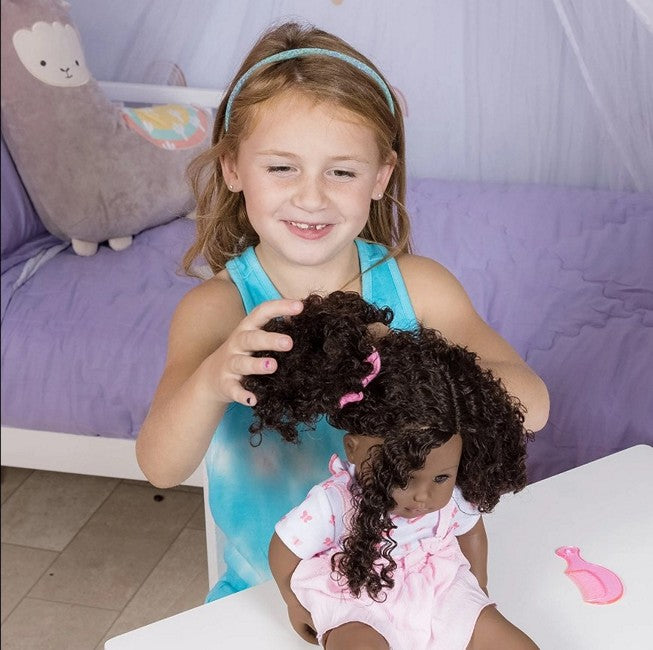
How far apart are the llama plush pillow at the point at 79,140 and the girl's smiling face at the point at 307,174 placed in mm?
836

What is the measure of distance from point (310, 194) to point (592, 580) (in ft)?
1.34

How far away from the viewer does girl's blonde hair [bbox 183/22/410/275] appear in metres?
0.93

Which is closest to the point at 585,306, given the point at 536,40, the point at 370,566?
Result: the point at 536,40

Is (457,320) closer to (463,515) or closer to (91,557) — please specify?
(463,515)

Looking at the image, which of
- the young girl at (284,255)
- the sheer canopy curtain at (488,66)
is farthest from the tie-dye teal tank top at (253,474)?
the sheer canopy curtain at (488,66)

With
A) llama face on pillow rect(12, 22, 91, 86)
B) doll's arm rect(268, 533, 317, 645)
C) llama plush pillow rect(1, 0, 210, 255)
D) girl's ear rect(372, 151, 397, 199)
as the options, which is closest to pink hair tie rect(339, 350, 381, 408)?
doll's arm rect(268, 533, 317, 645)

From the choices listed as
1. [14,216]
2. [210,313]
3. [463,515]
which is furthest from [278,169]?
[14,216]

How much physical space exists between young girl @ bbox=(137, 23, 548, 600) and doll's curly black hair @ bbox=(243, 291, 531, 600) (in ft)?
0.51

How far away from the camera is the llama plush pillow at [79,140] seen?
68.4 inches

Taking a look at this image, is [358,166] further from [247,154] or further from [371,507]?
[371,507]

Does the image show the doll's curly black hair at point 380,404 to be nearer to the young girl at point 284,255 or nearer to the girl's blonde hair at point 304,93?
the young girl at point 284,255

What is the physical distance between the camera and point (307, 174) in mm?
901

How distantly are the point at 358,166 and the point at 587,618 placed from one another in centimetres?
44

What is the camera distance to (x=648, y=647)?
0.72 metres
